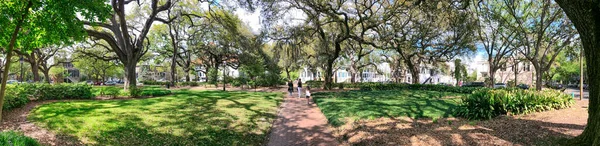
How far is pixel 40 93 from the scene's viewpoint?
38.8ft

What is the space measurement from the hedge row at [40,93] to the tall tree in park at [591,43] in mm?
13568

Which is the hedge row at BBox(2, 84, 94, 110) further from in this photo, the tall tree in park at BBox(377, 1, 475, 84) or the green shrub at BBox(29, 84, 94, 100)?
the tall tree in park at BBox(377, 1, 475, 84)

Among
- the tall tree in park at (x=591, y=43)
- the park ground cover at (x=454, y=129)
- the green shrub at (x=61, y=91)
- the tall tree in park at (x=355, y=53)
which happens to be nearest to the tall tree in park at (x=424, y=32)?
the tall tree in park at (x=355, y=53)

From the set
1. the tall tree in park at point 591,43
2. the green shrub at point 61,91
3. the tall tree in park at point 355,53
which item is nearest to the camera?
the tall tree in park at point 591,43

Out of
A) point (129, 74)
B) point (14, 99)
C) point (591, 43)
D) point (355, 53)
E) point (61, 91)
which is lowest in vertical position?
point (14, 99)

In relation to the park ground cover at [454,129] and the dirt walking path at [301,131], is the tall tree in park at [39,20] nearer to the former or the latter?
the dirt walking path at [301,131]

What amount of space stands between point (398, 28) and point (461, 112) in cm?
1256

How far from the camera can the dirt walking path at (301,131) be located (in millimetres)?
7445

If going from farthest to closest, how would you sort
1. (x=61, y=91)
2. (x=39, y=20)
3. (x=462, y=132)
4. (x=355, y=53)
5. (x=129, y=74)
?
(x=355, y=53) → (x=129, y=74) → (x=61, y=91) → (x=462, y=132) → (x=39, y=20)

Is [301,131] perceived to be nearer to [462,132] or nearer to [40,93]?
[462,132]

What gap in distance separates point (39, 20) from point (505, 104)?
37.3 ft

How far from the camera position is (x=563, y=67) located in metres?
43.2

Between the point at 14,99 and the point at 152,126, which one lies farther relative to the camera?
the point at 14,99

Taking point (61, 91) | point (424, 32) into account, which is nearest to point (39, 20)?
point (61, 91)
